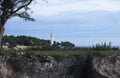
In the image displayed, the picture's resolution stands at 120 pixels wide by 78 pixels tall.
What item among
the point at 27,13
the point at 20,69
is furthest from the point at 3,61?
the point at 27,13

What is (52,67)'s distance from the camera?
1217 cm

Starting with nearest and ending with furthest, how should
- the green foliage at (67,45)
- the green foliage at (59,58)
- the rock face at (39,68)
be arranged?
1. the rock face at (39,68)
2. the green foliage at (59,58)
3. the green foliage at (67,45)

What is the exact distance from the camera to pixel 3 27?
A: 2177 cm

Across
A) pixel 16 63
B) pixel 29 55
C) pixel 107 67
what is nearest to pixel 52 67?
pixel 29 55

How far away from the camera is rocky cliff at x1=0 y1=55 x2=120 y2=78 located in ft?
39.5

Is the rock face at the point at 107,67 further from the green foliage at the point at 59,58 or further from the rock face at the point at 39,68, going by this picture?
the green foliage at the point at 59,58

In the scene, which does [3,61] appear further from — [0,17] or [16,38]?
[16,38]

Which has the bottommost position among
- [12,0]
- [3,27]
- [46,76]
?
[46,76]

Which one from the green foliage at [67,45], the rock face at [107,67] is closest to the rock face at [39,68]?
the rock face at [107,67]

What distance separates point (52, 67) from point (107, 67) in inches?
61.4

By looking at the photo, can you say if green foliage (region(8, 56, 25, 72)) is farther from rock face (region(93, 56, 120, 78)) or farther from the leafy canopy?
the leafy canopy

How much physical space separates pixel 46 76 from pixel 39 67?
322mm

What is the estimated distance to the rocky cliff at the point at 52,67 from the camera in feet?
39.5

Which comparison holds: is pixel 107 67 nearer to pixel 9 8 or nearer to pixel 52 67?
pixel 52 67
